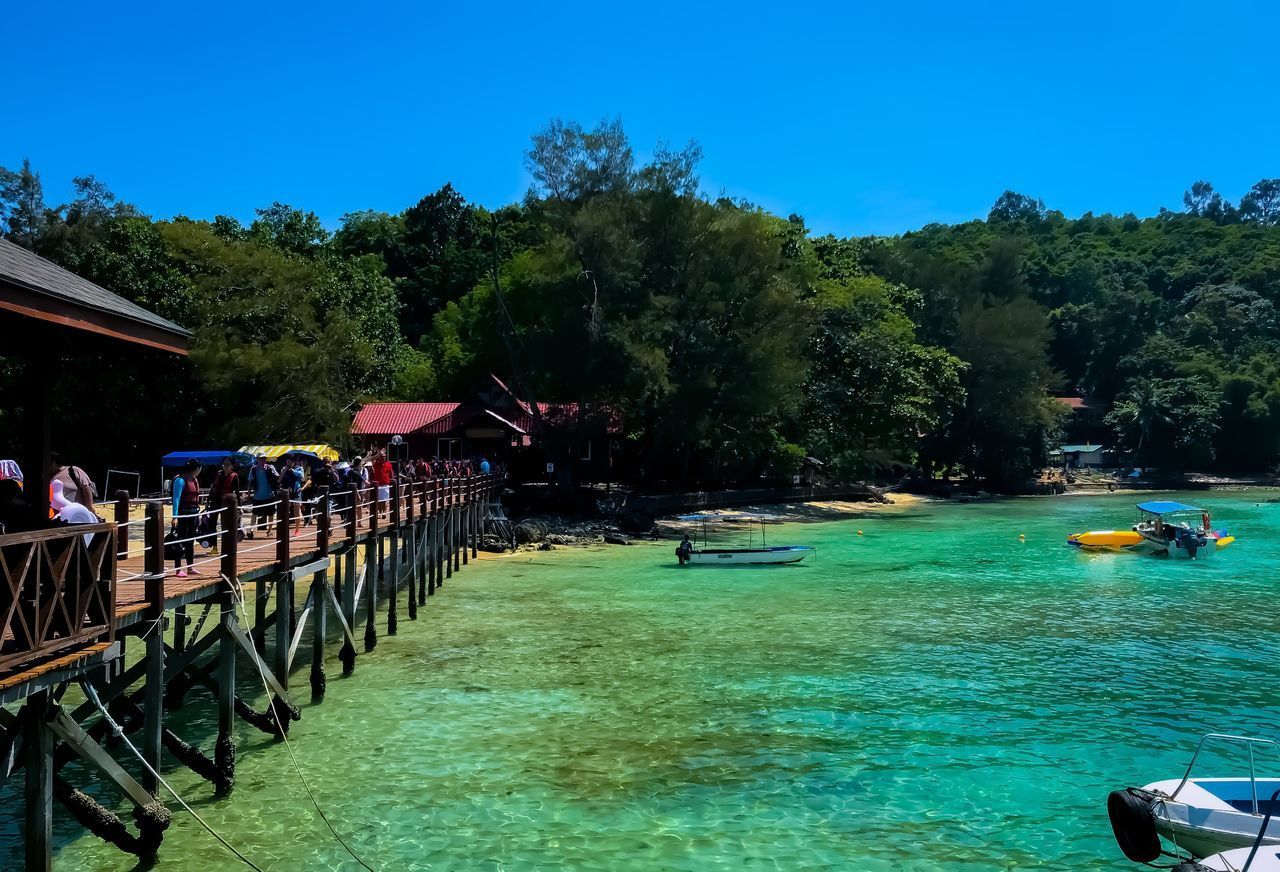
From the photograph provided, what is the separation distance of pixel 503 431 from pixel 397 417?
8.67m

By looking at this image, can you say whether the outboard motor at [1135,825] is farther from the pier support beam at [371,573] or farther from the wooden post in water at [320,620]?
the pier support beam at [371,573]

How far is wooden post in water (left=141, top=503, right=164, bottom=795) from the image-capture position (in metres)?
9.58

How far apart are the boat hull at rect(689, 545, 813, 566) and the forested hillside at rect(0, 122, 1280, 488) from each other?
11350 millimetres

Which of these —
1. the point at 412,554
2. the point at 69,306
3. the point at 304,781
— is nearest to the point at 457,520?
the point at 412,554

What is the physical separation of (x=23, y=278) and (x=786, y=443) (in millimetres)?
53842

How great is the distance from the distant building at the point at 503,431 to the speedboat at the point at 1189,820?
36910 millimetres

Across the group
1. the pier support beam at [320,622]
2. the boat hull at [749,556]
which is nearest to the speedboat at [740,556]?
the boat hull at [749,556]

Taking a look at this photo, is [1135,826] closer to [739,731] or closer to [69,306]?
[739,731]

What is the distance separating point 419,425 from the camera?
174 feet

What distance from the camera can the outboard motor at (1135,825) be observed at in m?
8.23

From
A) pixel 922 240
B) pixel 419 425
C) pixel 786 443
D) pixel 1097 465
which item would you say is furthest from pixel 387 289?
pixel 922 240

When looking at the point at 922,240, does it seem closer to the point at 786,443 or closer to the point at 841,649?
the point at 786,443

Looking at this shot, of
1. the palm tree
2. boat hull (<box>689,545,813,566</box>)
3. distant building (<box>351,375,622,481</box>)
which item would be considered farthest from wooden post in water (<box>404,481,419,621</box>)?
the palm tree

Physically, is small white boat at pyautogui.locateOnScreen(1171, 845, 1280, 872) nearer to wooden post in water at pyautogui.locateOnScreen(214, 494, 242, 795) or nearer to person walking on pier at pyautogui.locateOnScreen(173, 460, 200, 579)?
wooden post in water at pyautogui.locateOnScreen(214, 494, 242, 795)
